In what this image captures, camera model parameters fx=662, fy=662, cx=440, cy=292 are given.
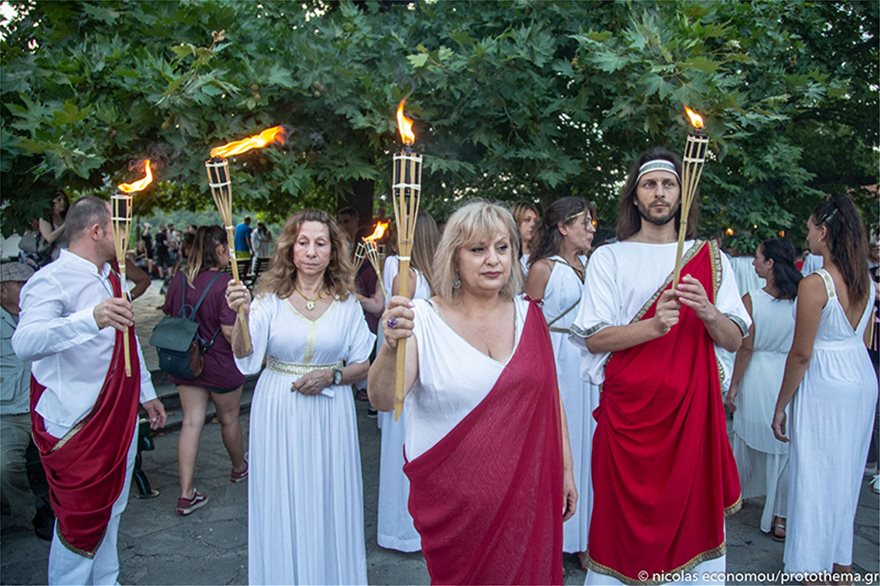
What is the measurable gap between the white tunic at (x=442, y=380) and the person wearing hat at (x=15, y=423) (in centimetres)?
337

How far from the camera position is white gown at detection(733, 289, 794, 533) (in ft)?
17.2

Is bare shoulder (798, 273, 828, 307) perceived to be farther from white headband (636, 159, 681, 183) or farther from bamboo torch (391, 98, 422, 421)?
bamboo torch (391, 98, 422, 421)

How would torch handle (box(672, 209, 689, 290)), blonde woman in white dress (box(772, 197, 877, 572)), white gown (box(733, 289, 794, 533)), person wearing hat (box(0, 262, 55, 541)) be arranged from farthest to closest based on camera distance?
white gown (box(733, 289, 794, 533)), person wearing hat (box(0, 262, 55, 541)), blonde woman in white dress (box(772, 197, 877, 572)), torch handle (box(672, 209, 689, 290))

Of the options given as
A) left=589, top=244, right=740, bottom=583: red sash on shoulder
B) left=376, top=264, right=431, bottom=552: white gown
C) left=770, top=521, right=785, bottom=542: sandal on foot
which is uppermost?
left=589, top=244, right=740, bottom=583: red sash on shoulder

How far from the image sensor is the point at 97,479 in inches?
146

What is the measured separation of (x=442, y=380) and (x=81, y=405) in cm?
234

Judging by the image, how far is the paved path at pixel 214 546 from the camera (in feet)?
14.2

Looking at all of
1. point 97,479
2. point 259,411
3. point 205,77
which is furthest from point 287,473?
point 205,77

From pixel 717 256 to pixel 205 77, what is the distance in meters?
3.28

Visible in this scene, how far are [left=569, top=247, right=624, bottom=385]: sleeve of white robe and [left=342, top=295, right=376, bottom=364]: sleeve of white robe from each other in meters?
1.19

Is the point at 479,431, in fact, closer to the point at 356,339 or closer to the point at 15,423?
the point at 356,339

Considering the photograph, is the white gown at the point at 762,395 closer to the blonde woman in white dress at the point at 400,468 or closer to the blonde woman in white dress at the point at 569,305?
the blonde woman in white dress at the point at 569,305

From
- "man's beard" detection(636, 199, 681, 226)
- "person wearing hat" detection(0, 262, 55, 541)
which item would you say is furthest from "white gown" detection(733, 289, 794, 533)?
"person wearing hat" detection(0, 262, 55, 541)

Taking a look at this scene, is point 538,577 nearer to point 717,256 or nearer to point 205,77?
point 717,256
